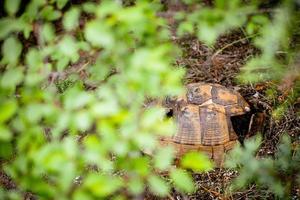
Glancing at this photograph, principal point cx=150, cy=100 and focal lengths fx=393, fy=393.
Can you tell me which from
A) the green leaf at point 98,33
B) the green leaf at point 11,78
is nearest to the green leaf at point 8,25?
the green leaf at point 11,78

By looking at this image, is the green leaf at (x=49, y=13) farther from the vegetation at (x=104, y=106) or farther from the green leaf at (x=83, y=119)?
the green leaf at (x=83, y=119)

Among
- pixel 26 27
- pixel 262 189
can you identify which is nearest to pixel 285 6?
pixel 26 27

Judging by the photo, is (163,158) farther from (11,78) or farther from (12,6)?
(12,6)

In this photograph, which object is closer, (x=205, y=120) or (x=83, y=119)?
(x=83, y=119)

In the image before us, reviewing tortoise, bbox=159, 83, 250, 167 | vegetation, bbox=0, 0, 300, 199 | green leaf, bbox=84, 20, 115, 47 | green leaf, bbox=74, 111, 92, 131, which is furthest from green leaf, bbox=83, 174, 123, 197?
tortoise, bbox=159, 83, 250, 167

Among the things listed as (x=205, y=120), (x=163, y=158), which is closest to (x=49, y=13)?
(x=163, y=158)

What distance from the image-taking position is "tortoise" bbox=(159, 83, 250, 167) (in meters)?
2.98

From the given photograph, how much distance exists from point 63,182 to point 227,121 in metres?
2.26

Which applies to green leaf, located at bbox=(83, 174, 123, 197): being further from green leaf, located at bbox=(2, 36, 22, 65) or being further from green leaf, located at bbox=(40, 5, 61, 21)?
green leaf, located at bbox=(40, 5, 61, 21)

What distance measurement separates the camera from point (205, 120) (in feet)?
9.86

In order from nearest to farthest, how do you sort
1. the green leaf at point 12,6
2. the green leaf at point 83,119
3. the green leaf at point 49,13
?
the green leaf at point 83,119 → the green leaf at point 12,6 → the green leaf at point 49,13

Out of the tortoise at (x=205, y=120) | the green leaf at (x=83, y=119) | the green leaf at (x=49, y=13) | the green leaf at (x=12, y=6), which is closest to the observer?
the green leaf at (x=83, y=119)

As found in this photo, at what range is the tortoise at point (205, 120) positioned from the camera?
2.98 meters

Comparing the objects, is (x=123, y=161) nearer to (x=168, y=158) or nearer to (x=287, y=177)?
(x=168, y=158)
